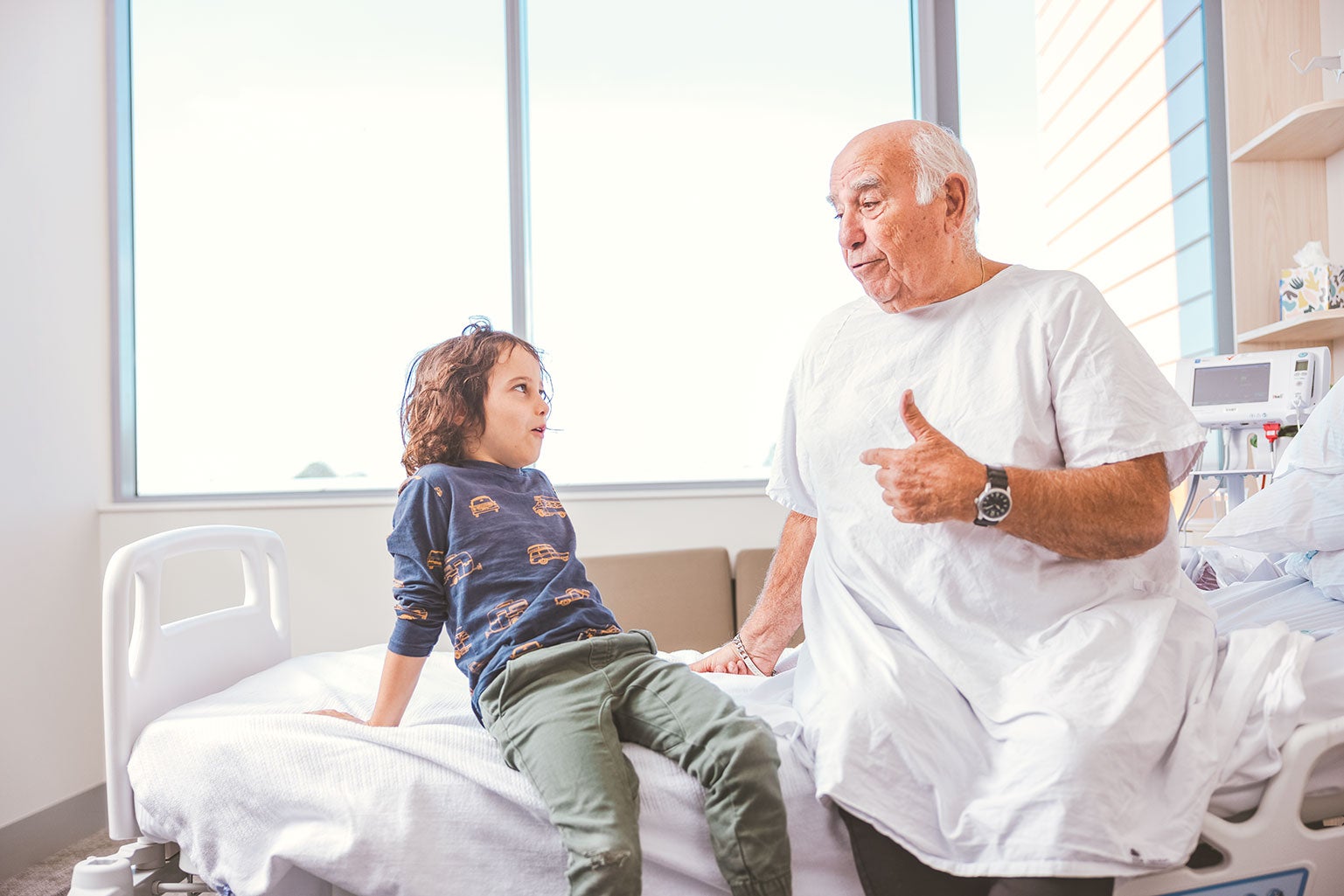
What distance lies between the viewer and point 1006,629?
4.00 feet

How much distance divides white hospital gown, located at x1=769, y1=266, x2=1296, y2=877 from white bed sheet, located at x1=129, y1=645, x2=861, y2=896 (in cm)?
14

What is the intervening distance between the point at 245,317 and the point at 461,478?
2195 millimetres

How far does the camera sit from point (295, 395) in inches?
131

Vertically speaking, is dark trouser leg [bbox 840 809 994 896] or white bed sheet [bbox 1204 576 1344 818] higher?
white bed sheet [bbox 1204 576 1344 818]

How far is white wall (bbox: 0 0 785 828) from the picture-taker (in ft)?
8.50

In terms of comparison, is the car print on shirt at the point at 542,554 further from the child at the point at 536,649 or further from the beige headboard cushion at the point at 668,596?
the beige headboard cushion at the point at 668,596

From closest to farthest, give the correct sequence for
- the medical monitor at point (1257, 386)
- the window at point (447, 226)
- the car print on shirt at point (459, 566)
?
the car print on shirt at point (459, 566), the medical monitor at point (1257, 386), the window at point (447, 226)

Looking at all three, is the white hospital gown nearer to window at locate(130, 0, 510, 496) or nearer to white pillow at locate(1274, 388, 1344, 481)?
white pillow at locate(1274, 388, 1344, 481)

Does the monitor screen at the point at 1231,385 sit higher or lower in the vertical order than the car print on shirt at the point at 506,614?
higher

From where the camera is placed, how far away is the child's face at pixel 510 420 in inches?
64.9

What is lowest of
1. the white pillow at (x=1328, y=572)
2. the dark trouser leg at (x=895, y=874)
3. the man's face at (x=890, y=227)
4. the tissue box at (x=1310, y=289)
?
the dark trouser leg at (x=895, y=874)

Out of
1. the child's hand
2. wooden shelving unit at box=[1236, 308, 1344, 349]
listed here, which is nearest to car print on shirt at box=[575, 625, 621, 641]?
the child's hand

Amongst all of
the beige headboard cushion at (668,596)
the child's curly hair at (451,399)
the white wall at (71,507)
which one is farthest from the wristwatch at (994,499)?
the white wall at (71,507)

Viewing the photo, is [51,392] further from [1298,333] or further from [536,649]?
[1298,333]
